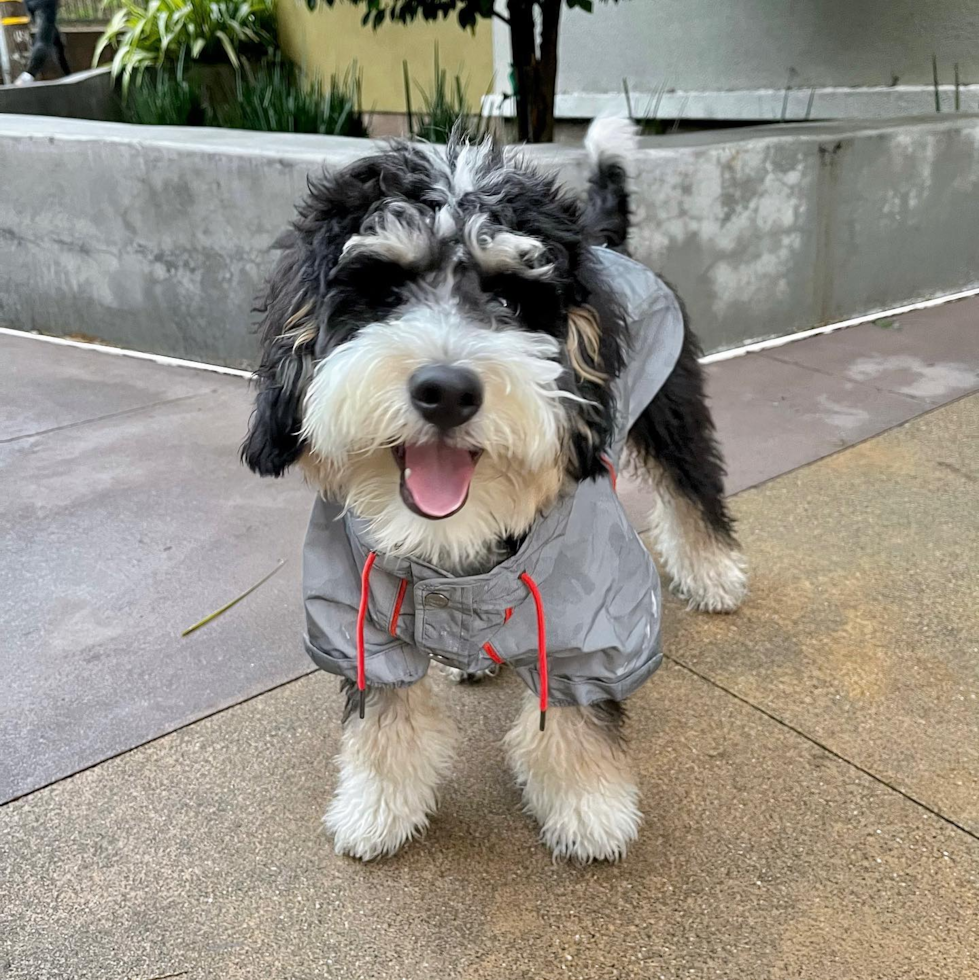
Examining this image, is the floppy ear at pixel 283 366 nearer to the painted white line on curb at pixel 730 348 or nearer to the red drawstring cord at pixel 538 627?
the red drawstring cord at pixel 538 627

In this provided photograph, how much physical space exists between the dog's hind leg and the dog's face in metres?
1.01

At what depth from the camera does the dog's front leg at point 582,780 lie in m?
2.27

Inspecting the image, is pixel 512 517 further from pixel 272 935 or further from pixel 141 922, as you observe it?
pixel 141 922

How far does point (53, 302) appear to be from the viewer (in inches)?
247

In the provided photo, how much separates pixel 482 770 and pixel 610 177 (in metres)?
1.91

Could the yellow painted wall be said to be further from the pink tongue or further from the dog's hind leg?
the pink tongue

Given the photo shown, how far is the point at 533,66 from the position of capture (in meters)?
5.78

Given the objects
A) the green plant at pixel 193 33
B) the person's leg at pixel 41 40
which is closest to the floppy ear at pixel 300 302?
the green plant at pixel 193 33

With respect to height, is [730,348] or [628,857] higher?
[730,348]

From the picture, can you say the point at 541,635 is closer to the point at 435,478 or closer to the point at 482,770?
the point at 435,478

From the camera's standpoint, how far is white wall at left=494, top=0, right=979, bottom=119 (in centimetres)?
673

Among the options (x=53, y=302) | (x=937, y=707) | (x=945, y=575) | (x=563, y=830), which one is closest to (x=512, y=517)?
(x=563, y=830)

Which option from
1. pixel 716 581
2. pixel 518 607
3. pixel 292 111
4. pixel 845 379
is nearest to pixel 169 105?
pixel 292 111

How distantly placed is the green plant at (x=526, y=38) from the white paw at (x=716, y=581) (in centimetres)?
341
